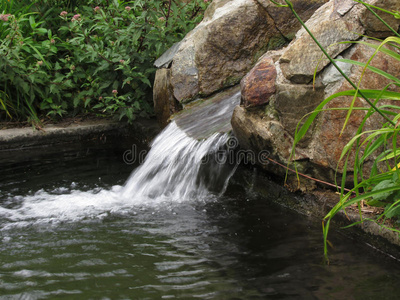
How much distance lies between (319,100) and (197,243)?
1.36 metres

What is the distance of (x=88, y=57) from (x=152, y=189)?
2.41m

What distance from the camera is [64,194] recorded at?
14.0ft

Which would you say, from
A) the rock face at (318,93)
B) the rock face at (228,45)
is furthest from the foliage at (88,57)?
the rock face at (318,93)

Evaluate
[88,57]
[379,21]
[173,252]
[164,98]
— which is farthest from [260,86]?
[88,57]

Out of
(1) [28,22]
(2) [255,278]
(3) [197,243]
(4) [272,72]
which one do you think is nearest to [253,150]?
(4) [272,72]

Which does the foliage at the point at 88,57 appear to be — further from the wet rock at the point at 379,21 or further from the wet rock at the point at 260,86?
the wet rock at the point at 379,21

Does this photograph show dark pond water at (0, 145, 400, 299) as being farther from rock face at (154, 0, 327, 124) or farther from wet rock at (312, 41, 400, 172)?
rock face at (154, 0, 327, 124)

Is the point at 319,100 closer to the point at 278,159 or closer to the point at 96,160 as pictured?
the point at 278,159

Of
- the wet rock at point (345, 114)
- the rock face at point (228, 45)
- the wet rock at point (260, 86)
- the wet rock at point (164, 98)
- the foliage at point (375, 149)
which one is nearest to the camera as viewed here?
the foliage at point (375, 149)

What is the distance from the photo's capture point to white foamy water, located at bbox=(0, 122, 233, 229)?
3846mm

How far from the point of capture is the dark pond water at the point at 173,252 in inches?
99.3

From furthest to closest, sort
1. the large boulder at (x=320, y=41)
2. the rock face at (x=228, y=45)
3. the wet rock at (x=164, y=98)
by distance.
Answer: the wet rock at (x=164, y=98) < the rock face at (x=228, y=45) < the large boulder at (x=320, y=41)

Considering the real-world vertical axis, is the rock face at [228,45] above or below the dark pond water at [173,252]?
above

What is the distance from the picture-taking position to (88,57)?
598 centimetres
